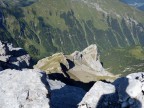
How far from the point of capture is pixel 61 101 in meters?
65.6

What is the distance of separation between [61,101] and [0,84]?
939 inches

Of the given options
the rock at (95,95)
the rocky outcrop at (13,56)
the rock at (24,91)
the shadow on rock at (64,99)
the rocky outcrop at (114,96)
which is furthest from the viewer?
the rocky outcrop at (13,56)

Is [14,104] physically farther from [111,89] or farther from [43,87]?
[111,89]

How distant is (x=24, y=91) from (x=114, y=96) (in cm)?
1210

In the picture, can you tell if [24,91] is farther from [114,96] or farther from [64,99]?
[64,99]

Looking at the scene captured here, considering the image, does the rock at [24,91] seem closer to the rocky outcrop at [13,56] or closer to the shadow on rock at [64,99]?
the shadow on rock at [64,99]

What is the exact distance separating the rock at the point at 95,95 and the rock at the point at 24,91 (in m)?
6.72

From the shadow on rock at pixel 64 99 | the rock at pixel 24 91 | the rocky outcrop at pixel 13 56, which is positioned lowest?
the rocky outcrop at pixel 13 56

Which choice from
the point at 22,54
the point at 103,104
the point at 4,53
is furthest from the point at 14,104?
the point at 22,54

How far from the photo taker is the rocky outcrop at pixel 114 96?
46.0 metres

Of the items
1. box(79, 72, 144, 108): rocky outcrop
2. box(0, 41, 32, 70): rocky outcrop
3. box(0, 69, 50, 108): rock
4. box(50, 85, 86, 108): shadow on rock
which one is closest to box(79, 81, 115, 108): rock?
box(79, 72, 144, 108): rocky outcrop

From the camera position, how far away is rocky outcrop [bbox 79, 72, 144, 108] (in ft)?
151

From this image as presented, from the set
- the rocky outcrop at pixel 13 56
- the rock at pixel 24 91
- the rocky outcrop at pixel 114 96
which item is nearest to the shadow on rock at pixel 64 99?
the rocky outcrop at pixel 114 96

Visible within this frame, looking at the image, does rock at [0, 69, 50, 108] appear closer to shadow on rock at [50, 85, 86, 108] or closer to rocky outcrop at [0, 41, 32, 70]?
shadow on rock at [50, 85, 86, 108]
